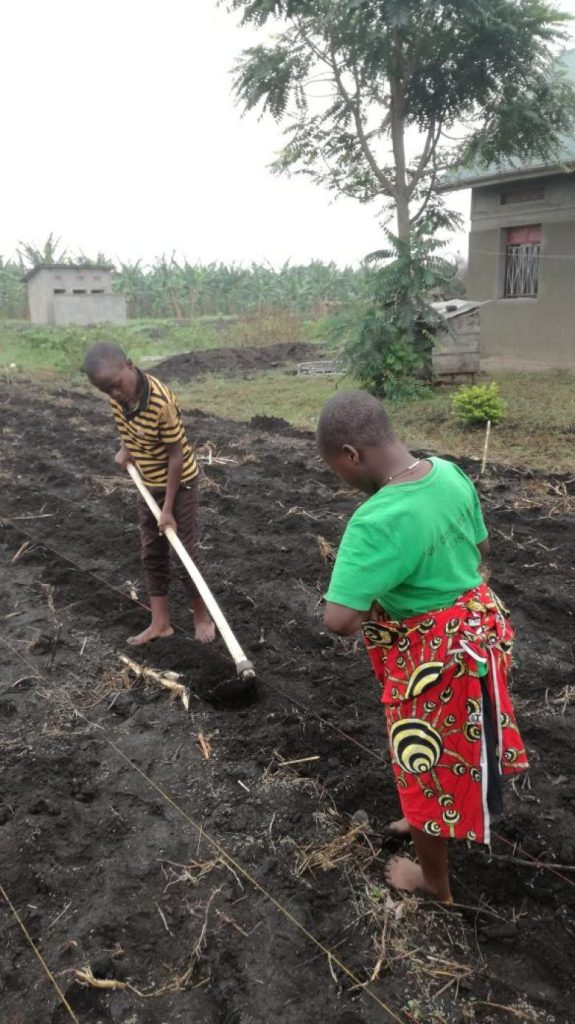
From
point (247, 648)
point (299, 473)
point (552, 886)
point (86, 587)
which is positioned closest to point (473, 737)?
point (552, 886)

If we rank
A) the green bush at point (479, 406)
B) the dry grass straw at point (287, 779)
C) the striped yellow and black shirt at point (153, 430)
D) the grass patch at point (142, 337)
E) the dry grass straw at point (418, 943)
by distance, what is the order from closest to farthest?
the dry grass straw at point (418, 943)
the dry grass straw at point (287, 779)
the striped yellow and black shirt at point (153, 430)
the green bush at point (479, 406)
the grass patch at point (142, 337)

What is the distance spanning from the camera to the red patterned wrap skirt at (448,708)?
6.17 ft

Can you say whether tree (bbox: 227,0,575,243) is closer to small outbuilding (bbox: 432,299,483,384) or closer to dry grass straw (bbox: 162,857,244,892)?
small outbuilding (bbox: 432,299,483,384)

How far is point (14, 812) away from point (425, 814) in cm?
161

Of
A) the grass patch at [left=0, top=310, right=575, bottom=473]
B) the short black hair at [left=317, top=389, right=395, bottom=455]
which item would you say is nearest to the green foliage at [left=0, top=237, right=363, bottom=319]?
the grass patch at [left=0, top=310, right=575, bottom=473]

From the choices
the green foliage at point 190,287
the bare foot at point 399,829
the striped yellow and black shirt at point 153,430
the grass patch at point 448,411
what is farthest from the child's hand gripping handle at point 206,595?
the green foliage at point 190,287

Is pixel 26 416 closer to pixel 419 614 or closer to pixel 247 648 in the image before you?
pixel 247 648

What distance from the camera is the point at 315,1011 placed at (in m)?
2.01

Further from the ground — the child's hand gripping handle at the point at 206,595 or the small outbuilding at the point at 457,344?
the small outbuilding at the point at 457,344

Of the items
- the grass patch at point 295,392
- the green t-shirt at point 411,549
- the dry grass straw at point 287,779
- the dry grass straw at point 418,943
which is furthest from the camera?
the grass patch at point 295,392

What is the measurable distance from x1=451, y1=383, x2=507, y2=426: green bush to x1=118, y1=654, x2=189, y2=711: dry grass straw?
6.37 meters

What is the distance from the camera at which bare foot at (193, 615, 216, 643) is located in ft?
13.0

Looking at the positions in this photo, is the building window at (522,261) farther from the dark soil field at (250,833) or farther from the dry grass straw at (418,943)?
the dry grass straw at (418,943)

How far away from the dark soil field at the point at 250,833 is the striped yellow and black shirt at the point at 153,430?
35.2 inches
